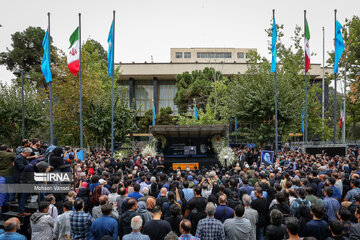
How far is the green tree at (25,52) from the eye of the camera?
118 feet

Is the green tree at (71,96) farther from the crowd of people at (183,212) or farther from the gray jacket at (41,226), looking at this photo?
the gray jacket at (41,226)

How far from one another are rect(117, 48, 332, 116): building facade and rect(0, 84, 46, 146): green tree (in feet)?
59.2

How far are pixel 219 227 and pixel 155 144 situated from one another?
16954mm

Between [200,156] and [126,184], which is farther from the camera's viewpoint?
[200,156]

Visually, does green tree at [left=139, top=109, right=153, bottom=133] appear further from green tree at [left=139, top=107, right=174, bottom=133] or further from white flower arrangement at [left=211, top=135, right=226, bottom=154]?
white flower arrangement at [left=211, top=135, right=226, bottom=154]

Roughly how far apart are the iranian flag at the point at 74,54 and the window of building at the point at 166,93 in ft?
112

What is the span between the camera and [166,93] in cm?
5147

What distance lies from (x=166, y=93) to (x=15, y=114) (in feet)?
97.8

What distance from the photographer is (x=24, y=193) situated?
280 inches

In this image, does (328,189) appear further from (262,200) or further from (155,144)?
(155,144)

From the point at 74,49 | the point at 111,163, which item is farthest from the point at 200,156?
the point at 74,49

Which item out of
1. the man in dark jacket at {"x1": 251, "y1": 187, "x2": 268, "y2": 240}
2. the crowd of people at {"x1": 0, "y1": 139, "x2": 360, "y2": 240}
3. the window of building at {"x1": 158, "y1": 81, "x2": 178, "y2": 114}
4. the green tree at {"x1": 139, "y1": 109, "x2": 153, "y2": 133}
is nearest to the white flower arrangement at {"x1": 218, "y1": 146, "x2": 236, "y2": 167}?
the crowd of people at {"x1": 0, "y1": 139, "x2": 360, "y2": 240}

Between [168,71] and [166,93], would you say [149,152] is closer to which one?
[168,71]

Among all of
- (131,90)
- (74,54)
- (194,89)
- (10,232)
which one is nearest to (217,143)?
(74,54)
